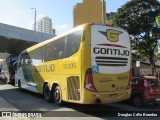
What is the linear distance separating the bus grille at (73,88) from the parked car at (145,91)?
12.5 feet

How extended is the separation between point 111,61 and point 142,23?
89.4 feet

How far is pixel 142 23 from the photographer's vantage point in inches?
1476

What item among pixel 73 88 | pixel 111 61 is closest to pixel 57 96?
pixel 73 88

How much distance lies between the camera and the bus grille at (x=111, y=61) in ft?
36.8

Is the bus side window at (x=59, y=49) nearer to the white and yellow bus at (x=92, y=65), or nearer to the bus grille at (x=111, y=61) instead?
the white and yellow bus at (x=92, y=65)

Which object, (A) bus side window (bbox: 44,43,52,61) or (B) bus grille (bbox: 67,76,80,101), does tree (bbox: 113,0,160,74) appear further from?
(B) bus grille (bbox: 67,76,80,101)

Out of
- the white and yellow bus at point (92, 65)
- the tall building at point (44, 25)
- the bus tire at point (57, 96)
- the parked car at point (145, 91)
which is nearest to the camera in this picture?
the white and yellow bus at point (92, 65)

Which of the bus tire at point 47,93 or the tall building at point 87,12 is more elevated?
the tall building at point 87,12

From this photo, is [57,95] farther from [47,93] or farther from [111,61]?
[111,61]

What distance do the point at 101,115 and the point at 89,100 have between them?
0.92 meters

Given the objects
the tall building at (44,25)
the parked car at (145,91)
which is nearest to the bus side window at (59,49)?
the parked car at (145,91)

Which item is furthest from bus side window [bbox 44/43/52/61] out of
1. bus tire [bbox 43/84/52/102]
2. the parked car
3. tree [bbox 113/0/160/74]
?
tree [bbox 113/0/160/74]

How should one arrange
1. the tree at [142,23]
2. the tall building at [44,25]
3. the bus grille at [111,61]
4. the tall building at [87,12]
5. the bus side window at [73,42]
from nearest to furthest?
the bus grille at [111,61] < the bus side window at [73,42] < the tree at [142,23] < the tall building at [87,12] < the tall building at [44,25]

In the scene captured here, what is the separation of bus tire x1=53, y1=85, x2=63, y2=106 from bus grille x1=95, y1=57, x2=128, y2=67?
2.75 m
